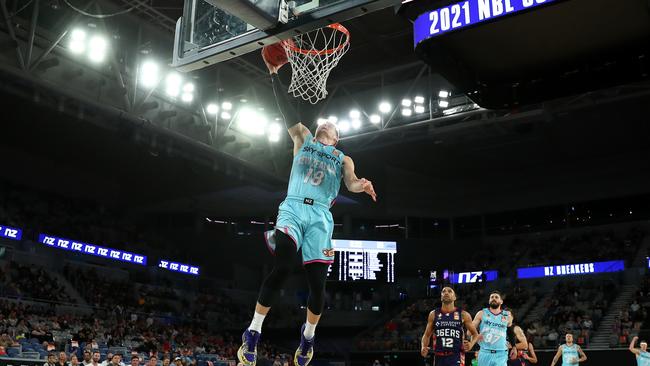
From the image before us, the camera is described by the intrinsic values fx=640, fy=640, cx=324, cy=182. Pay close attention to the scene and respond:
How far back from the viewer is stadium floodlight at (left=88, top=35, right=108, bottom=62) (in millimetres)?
19266

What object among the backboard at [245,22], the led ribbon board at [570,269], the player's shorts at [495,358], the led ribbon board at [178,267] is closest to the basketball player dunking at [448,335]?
the player's shorts at [495,358]

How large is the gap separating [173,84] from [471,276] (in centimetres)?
1860

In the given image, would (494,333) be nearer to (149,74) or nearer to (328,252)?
(328,252)

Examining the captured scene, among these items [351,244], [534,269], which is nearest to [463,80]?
[351,244]

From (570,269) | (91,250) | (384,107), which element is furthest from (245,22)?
(570,269)

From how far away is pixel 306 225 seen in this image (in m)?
5.47

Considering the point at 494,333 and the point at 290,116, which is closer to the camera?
the point at 290,116

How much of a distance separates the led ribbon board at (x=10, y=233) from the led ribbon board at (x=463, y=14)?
863 inches

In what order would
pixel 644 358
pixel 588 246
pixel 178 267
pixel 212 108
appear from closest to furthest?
1. pixel 644 358
2. pixel 212 108
3. pixel 588 246
4. pixel 178 267

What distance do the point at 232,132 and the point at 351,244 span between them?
331 inches

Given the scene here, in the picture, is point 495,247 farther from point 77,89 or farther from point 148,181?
point 77,89

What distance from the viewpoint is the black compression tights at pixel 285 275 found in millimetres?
5207

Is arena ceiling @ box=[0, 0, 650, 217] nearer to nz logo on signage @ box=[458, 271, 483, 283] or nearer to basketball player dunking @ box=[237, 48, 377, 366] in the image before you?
nz logo on signage @ box=[458, 271, 483, 283]

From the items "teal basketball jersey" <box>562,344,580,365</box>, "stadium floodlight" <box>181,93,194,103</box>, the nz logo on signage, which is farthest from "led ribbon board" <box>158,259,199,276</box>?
"teal basketball jersey" <box>562,344,580,365</box>
